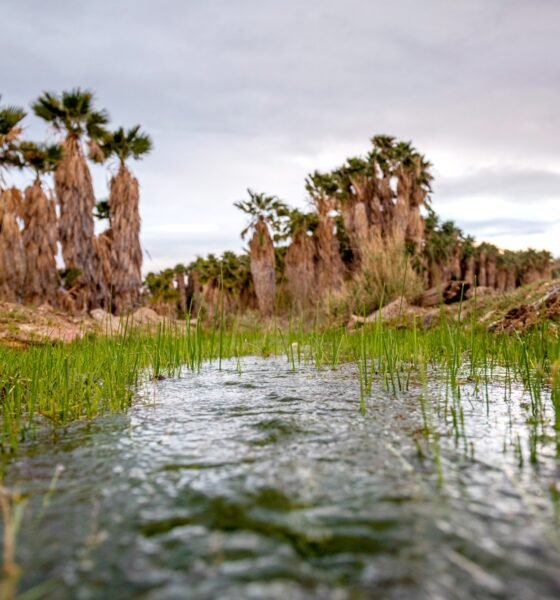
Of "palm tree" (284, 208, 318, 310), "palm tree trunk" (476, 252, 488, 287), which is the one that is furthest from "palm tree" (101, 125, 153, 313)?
"palm tree trunk" (476, 252, 488, 287)

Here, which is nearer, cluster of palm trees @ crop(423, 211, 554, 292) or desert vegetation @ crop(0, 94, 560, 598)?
desert vegetation @ crop(0, 94, 560, 598)

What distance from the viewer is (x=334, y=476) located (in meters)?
1.53

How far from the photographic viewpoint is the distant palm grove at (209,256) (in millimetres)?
15927

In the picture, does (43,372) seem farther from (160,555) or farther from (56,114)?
(56,114)

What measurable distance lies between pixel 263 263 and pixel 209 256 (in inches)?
282

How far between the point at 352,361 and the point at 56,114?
24.2 meters

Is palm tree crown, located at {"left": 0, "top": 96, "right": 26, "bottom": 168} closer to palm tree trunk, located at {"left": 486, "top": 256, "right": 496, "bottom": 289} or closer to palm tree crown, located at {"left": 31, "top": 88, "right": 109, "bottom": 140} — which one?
palm tree crown, located at {"left": 31, "top": 88, "right": 109, "bottom": 140}

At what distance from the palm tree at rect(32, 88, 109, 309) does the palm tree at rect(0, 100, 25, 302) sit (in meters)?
2.50

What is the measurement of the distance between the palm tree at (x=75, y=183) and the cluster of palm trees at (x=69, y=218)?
0.05m

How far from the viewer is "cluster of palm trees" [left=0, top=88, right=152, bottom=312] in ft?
71.1

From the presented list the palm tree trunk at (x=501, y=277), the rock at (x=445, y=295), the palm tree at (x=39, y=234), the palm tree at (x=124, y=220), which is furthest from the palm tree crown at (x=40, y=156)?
the palm tree trunk at (x=501, y=277)

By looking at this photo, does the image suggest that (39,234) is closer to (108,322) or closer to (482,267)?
(108,322)

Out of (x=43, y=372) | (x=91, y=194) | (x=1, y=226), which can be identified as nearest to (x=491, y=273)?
(x=91, y=194)

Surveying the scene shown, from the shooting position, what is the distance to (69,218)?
960 inches
